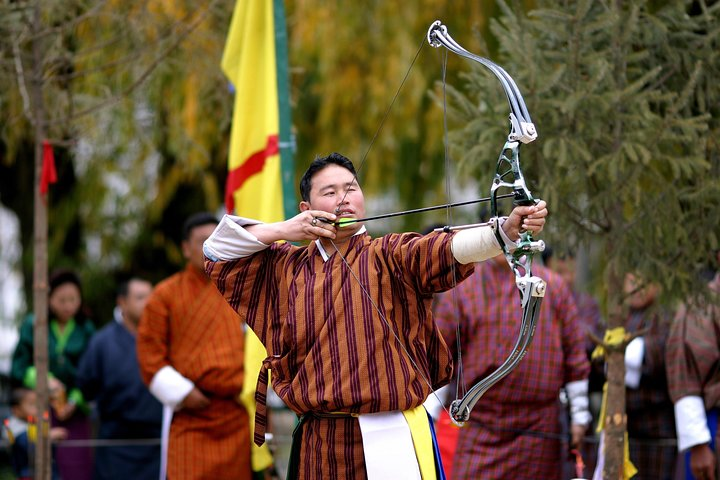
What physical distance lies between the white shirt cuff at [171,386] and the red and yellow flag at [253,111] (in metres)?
0.87

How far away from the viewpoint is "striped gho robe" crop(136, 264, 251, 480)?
5.57 m

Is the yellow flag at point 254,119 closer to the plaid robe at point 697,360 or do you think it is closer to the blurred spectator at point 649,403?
the blurred spectator at point 649,403

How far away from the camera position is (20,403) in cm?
668

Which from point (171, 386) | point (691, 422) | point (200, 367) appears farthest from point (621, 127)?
point (171, 386)

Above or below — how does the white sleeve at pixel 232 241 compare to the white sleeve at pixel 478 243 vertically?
above

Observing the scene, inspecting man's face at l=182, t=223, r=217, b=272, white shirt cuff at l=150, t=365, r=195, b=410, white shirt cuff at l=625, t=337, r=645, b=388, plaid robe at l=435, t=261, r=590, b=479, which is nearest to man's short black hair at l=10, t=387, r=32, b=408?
white shirt cuff at l=150, t=365, r=195, b=410

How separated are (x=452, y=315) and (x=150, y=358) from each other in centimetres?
153

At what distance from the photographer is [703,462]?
494cm

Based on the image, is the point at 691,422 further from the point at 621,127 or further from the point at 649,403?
the point at 621,127

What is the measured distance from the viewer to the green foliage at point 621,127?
14.3 feet

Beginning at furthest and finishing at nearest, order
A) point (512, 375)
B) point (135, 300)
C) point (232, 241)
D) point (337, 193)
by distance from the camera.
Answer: point (135, 300), point (512, 375), point (232, 241), point (337, 193)

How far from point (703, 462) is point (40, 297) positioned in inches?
123

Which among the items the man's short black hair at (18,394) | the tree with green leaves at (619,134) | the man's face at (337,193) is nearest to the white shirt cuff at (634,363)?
the tree with green leaves at (619,134)

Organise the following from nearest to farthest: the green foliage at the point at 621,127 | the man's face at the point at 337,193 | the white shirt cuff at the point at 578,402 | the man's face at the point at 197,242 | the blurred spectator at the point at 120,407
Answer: the man's face at the point at 337,193 → the green foliage at the point at 621,127 → the white shirt cuff at the point at 578,402 → the man's face at the point at 197,242 → the blurred spectator at the point at 120,407
